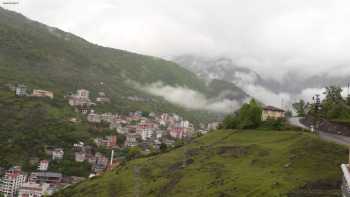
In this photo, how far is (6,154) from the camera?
17688 cm

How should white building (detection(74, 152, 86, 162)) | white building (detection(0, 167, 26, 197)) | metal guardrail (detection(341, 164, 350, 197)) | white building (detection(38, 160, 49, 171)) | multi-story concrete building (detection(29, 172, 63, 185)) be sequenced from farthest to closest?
white building (detection(74, 152, 86, 162))
white building (detection(38, 160, 49, 171))
multi-story concrete building (detection(29, 172, 63, 185))
white building (detection(0, 167, 26, 197))
metal guardrail (detection(341, 164, 350, 197))

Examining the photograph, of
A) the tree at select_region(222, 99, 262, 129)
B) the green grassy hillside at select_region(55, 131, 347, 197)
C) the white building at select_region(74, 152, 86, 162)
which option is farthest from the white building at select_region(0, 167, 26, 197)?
the tree at select_region(222, 99, 262, 129)

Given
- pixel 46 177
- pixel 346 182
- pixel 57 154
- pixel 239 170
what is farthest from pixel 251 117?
pixel 57 154

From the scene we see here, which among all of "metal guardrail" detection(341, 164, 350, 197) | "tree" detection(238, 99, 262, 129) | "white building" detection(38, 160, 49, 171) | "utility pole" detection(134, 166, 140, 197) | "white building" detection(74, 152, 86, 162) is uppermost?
"tree" detection(238, 99, 262, 129)

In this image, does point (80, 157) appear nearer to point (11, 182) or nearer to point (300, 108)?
point (11, 182)

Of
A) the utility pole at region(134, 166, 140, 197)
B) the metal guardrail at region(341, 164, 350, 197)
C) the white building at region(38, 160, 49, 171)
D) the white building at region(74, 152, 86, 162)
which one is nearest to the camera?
the metal guardrail at region(341, 164, 350, 197)

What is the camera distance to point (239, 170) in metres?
62.6

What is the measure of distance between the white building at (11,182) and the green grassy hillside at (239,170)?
231 ft

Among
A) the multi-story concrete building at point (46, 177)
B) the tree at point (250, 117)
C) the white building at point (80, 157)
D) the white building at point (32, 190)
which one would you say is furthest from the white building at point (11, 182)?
the tree at point (250, 117)

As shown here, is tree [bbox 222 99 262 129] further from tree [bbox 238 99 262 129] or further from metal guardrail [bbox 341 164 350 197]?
metal guardrail [bbox 341 164 350 197]

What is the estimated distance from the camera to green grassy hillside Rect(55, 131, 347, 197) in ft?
163

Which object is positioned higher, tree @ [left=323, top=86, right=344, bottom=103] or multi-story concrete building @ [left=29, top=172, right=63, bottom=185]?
tree @ [left=323, top=86, right=344, bottom=103]

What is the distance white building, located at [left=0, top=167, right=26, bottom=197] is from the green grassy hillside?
70.5 meters

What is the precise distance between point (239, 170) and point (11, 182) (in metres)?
A: 122
